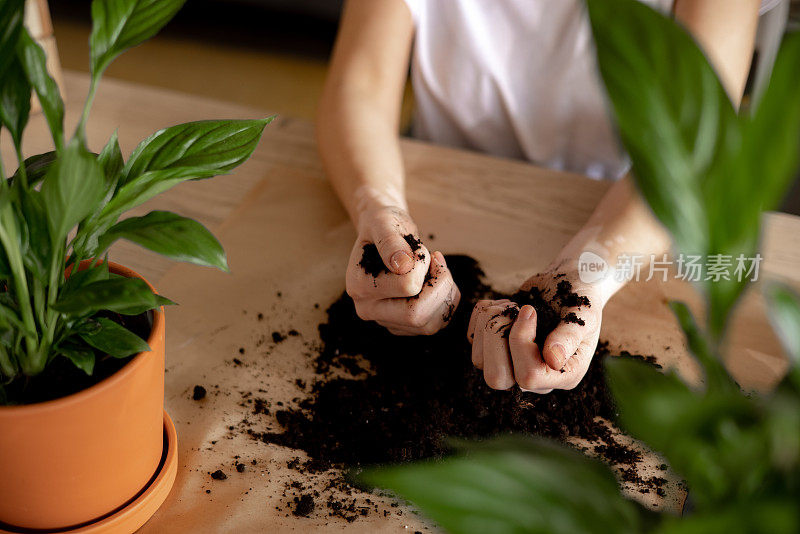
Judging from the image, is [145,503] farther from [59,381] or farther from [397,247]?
[397,247]

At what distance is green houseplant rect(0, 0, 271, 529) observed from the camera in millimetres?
426

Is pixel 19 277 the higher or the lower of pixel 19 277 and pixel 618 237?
the higher

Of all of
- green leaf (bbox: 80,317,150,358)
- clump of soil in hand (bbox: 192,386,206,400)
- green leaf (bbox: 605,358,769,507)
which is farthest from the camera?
clump of soil in hand (bbox: 192,386,206,400)

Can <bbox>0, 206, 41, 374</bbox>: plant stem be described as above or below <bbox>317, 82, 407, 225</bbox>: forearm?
above

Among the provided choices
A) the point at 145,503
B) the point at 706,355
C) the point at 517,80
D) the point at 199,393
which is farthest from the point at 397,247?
the point at 517,80

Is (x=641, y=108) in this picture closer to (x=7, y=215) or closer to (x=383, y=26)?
(x=7, y=215)

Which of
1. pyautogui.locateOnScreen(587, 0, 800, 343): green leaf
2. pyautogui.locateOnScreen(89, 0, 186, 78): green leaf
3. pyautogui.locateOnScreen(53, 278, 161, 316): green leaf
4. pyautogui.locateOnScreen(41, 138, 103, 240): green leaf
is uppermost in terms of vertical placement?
pyautogui.locateOnScreen(587, 0, 800, 343): green leaf

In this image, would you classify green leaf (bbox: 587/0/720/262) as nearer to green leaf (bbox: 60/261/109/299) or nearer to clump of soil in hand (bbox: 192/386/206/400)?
green leaf (bbox: 60/261/109/299)

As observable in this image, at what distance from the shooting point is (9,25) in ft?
1.31

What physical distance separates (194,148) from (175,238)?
9cm

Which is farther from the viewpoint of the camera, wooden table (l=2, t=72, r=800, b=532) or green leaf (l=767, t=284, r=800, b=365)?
wooden table (l=2, t=72, r=800, b=532)

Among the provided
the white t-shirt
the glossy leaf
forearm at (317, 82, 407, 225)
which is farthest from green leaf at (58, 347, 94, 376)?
the white t-shirt

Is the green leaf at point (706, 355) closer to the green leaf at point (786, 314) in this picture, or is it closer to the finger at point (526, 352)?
the green leaf at point (786, 314)

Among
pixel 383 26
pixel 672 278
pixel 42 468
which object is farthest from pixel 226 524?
pixel 383 26
